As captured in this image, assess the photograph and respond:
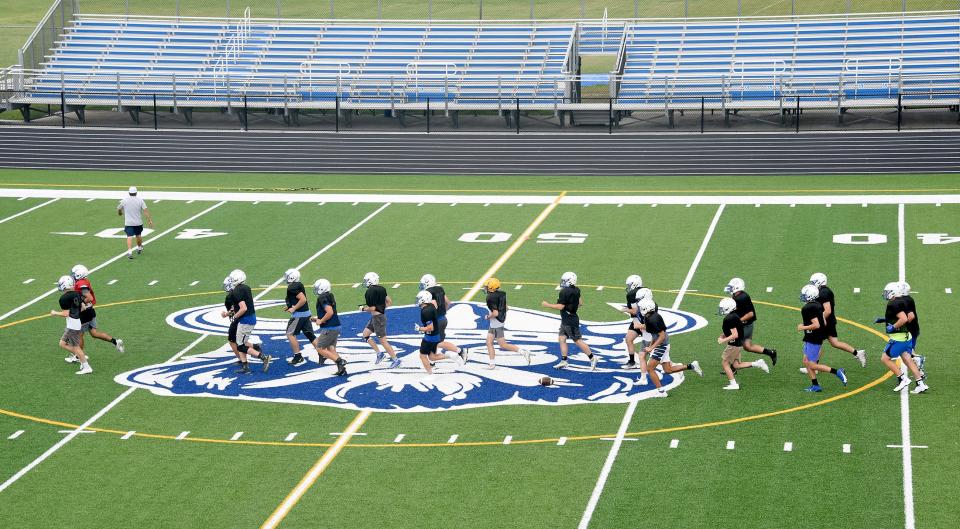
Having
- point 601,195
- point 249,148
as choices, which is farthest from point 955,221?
point 249,148

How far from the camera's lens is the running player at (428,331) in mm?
22562

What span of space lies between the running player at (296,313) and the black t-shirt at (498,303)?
2.87 m

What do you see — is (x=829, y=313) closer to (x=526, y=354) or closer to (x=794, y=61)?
(x=526, y=354)

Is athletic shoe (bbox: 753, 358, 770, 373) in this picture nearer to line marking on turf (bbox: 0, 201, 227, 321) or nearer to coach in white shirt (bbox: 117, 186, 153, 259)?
line marking on turf (bbox: 0, 201, 227, 321)

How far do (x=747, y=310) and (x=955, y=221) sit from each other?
14.6 meters

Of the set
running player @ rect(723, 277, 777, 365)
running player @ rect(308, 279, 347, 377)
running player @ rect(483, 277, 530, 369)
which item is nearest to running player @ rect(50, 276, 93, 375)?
running player @ rect(308, 279, 347, 377)

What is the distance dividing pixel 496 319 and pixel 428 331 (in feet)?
4.40

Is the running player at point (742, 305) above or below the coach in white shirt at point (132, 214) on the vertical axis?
below

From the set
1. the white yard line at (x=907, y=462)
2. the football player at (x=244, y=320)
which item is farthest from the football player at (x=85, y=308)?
the white yard line at (x=907, y=462)

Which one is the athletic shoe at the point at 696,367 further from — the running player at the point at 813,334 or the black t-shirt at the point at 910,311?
the black t-shirt at the point at 910,311

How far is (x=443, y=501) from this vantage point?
17391mm

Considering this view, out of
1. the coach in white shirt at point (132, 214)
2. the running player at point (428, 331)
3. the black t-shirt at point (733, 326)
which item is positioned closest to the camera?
the black t-shirt at point (733, 326)

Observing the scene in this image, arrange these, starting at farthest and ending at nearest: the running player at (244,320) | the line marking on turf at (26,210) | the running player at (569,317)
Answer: the line marking on turf at (26,210)
the running player at (569,317)
the running player at (244,320)

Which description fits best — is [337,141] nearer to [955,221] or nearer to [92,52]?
[92,52]
